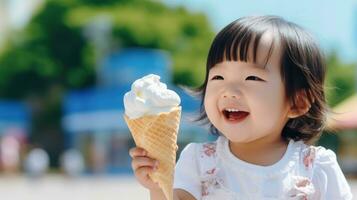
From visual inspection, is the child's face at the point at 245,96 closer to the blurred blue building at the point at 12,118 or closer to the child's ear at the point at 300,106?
the child's ear at the point at 300,106

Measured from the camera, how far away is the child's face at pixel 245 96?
2799 millimetres

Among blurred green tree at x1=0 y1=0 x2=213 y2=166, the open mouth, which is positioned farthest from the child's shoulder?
blurred green tree at x1=0 y1=0 x2=213 y2=166

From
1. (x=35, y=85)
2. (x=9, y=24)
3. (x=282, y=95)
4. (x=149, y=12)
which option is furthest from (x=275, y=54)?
(x=9, y=24)

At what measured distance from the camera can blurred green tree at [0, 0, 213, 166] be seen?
4684 cm

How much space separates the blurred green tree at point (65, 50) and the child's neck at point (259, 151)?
4273cm

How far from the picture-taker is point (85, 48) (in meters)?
47.7

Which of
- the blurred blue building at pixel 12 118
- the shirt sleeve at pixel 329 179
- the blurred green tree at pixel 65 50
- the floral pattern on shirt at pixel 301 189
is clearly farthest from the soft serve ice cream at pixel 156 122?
the blurred green tree at pixel 65 50

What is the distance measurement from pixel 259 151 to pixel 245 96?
239mm

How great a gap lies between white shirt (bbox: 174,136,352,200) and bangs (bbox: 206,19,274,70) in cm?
29

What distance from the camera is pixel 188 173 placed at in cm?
294

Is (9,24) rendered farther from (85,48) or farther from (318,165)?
(318,165)

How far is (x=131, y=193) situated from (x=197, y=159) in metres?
17.0

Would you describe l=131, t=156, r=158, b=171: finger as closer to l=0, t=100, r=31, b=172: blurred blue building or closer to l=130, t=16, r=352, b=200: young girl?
l=130, t=16, r=352, b=200: young girl

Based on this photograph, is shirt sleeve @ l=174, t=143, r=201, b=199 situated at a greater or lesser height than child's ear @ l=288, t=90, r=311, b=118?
lesser
